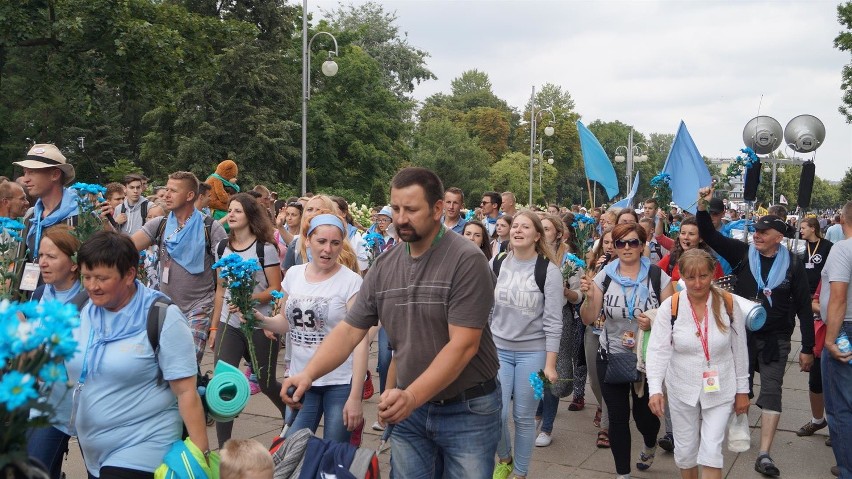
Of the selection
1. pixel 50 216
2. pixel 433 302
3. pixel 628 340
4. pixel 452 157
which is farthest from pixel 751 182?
pixel 452 157

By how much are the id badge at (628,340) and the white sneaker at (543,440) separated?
Result: 57.8 inches

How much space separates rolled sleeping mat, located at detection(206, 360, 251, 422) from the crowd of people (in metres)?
0.12

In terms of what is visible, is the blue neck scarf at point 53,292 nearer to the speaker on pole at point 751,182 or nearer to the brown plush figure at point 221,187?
the brown plush figure at point 221,187

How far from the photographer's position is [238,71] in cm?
3472

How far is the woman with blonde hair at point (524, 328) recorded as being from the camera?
18.7ft

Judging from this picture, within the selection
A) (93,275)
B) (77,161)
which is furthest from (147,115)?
(93,275)

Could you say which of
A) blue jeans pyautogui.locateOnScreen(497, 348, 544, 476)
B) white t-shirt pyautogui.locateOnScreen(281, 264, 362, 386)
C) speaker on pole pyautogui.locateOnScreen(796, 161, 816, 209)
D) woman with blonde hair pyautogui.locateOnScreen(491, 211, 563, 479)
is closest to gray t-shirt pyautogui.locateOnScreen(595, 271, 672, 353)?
woman with blonde hair pyautogui.locateOnScreen(491, 211, 563, 479)

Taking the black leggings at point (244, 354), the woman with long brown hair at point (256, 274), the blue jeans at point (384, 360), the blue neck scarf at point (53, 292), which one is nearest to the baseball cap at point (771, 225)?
the blue jeans at point (384, 360)

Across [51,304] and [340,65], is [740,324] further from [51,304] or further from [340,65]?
[340,65]

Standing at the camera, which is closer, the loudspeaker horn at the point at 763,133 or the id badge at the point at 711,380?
the id badge at the point at 711,380

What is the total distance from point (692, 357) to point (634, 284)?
126cm

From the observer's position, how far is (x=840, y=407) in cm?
571

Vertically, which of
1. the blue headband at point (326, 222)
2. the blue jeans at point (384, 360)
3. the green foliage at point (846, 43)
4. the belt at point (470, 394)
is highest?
the green foliage at point (846, 43)

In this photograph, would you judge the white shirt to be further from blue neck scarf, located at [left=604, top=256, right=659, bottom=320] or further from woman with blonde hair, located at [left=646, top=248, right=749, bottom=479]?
blue neck scarf, located at [left=604, top=256, right=659, bottom=320]
